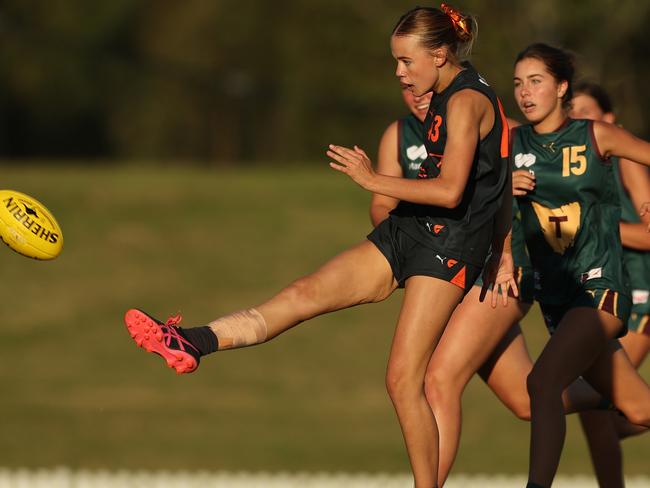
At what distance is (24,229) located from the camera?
257 inches

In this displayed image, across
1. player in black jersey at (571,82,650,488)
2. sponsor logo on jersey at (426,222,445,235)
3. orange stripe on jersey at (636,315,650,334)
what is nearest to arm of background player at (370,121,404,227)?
sponsor logo on jersey at (426,222,445,235)

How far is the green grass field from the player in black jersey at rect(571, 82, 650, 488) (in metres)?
9.97

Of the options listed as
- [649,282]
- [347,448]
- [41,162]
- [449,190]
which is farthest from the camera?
[41,162]

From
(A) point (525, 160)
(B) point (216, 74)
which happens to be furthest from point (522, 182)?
(B) point (216, 74)

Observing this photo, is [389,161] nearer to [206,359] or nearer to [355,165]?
[355,165]

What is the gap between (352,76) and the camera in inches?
1302

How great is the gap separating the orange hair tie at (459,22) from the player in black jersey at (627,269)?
1484 mm

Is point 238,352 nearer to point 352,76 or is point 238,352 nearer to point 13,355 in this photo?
point 13,355

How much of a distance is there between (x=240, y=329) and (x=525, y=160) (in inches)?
70.0

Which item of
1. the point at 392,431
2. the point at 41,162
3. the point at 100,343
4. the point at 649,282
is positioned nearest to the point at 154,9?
the point at 41,162

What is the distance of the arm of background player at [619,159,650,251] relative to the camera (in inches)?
284

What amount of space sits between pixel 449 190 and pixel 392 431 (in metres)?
13.5

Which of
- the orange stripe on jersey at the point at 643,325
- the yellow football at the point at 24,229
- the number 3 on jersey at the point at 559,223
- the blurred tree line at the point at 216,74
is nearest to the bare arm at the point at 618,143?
the number 3 on jersey at the point at 559,223

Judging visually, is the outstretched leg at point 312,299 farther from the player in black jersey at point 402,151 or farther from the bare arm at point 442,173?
the player in black jersey at point 402,151
